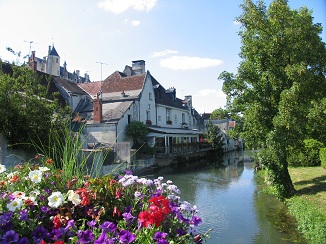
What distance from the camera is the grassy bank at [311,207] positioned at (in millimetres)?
8239

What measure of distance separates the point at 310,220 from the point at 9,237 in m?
8.87

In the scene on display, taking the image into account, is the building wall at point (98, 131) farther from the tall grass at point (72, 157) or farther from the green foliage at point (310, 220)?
the tall grass at point (72, 157)

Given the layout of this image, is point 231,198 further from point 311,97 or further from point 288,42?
point 288,42

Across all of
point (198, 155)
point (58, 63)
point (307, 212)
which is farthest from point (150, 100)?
point (58, 63)

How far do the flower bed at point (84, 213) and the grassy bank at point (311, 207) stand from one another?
6.30m

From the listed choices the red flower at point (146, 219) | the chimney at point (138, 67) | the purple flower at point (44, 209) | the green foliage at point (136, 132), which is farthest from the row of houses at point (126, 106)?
the red flower at point (146, 219)

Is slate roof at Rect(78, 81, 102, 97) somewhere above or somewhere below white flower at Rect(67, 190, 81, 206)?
above

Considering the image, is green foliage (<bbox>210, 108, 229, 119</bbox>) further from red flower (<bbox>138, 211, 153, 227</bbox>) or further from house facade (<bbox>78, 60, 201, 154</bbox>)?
house facade (<bbox>78, 60, 201, 154</bbox>)

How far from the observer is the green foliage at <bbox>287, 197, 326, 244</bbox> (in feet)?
26.2

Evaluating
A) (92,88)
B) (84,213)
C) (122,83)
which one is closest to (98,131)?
(122,83)

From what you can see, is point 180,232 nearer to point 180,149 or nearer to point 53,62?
point 180,149

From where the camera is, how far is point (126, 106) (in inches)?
1196

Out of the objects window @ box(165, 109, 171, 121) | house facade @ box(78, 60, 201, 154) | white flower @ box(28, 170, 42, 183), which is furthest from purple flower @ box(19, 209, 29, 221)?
window @ box(165, 109, 171, 121)

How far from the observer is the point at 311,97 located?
502 inches
